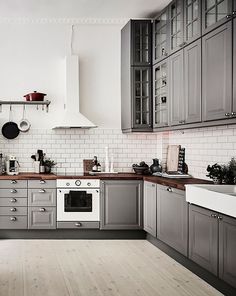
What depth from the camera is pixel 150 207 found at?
664cm

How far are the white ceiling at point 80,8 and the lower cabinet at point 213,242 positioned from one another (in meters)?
3.15

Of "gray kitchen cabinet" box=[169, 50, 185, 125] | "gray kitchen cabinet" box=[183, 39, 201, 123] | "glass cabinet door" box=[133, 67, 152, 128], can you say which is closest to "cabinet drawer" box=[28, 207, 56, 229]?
"glass cabinet door" box=[133, 67, 152, 128]

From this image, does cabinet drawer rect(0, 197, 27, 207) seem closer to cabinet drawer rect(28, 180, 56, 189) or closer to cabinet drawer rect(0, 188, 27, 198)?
cabinet drawer rect(0, 188, 27, 198)

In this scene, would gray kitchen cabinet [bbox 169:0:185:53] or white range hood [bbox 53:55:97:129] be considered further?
white range hood [bbox 53:55:97:129]

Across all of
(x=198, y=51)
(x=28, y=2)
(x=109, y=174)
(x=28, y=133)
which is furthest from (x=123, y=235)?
(x=28, y=2)

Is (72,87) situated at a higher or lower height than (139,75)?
lower

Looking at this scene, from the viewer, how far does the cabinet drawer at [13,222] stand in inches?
274

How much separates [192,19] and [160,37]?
1.37 meters

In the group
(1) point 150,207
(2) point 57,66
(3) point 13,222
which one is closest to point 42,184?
(3) point 13,222

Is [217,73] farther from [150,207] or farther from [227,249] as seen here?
[150,207]

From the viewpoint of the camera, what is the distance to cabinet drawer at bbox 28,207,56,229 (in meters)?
6.98

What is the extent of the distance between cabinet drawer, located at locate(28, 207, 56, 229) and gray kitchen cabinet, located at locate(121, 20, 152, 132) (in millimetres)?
1630

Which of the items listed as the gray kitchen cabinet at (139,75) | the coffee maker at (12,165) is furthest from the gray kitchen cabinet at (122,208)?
the coffee maker at (12,165)

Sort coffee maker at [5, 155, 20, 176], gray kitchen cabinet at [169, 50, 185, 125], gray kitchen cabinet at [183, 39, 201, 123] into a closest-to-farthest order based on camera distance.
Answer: gray kitchen cabinet at [183, 39, 201, 123] → gray kitchen cabinet at [169, 50, 185, 125] → coffee maker at [5, 155, 20, 176]
